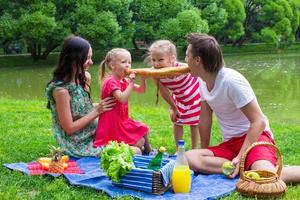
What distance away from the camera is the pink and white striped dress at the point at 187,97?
556 cm

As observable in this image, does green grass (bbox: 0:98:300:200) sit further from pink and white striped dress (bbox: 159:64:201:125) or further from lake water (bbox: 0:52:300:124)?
lake water (bbox: 0:52:300:124)

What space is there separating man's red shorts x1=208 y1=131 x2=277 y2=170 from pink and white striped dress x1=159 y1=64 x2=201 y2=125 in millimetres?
987

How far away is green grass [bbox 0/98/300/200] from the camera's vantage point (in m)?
4.04

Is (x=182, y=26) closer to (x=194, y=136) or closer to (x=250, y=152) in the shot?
(x=194, y=136)

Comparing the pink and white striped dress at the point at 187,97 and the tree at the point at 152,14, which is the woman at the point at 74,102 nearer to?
the pink and white striped dress at the point at 187,97

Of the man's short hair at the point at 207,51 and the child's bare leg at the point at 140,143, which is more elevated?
the man's short hair at the point at 207,51

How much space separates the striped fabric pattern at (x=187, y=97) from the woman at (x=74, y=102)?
2.67ft

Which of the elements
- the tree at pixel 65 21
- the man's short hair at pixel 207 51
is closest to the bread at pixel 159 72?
the man's short hair at pixel 207 51

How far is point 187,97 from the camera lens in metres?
5.60

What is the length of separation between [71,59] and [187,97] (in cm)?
138

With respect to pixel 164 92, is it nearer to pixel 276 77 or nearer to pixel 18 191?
pixel 18 191

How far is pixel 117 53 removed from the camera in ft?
17.4

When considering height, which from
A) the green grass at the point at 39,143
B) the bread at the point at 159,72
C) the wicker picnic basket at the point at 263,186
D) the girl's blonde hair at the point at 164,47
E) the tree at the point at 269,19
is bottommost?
the tree at the point at 269,19

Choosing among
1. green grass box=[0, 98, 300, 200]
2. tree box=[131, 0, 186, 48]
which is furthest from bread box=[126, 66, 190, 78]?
tree box=[131, 0, 186, 48]
